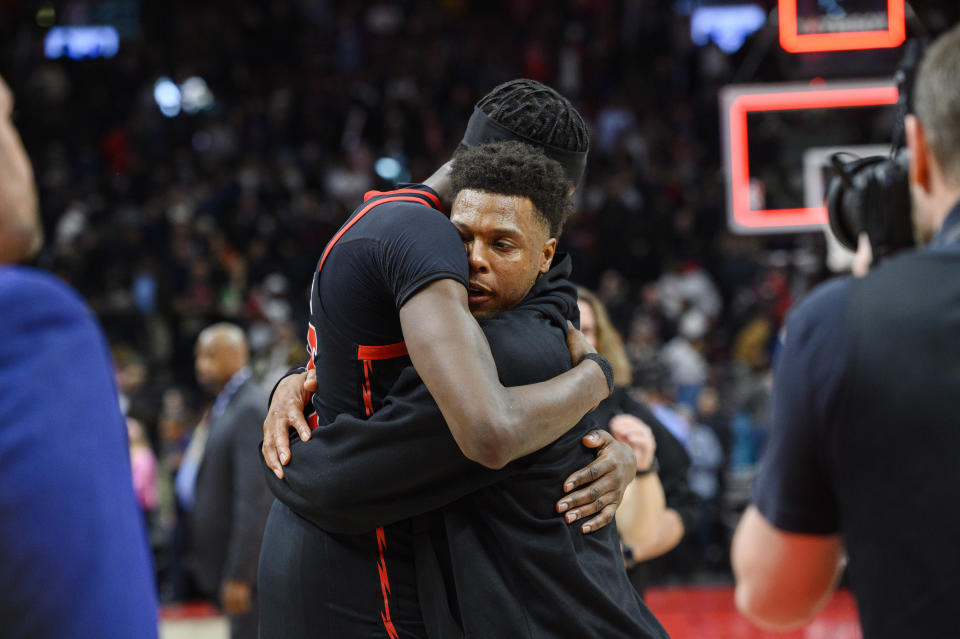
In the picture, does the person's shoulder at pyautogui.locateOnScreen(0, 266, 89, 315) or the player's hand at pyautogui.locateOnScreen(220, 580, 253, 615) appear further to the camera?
the player's hand at pyautogui.locateOnScreen(220, 580, 253, 615)

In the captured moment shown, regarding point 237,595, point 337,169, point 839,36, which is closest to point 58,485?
point 237,595

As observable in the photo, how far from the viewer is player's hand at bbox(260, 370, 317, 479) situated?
244 centimetres

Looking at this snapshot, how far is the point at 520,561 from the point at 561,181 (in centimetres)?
82

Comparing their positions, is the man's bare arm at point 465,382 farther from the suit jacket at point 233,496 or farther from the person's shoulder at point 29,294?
the suit jacket at point 233,496

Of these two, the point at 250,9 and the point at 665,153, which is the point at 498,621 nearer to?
the point at 665,153

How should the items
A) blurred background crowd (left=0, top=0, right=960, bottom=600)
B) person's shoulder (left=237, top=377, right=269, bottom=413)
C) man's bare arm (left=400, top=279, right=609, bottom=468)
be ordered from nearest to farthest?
man's bare arm (left=400, top=279, right=609, bottom=468), person's shoulder (left=237, top=377, right=269, bottom=413), blurred background crowd (left=0, top=0, right=960, bottom=600)


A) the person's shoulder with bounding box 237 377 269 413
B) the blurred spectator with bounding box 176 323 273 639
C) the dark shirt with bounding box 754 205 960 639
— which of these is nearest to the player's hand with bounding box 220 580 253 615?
the blurred spectator with bounding box 176 323 273 639

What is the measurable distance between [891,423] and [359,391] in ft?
3.91

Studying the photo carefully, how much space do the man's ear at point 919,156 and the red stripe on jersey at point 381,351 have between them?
3.64 feet

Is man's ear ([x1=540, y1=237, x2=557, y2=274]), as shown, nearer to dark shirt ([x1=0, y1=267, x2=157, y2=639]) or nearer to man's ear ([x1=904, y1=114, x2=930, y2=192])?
man's ear ([x1=904, y1=114, x2=930, y2=192])

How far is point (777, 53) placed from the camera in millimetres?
15922

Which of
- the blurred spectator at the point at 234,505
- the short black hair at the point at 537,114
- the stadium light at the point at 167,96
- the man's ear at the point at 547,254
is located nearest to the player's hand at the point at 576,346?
the man's ear at the point at 547,254

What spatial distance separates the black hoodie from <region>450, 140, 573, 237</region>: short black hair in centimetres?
26

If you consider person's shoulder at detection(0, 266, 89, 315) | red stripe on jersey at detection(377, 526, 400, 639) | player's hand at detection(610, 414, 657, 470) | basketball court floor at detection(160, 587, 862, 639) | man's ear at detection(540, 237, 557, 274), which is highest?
person's shoulder at detection(0, 266, 89, 315)
